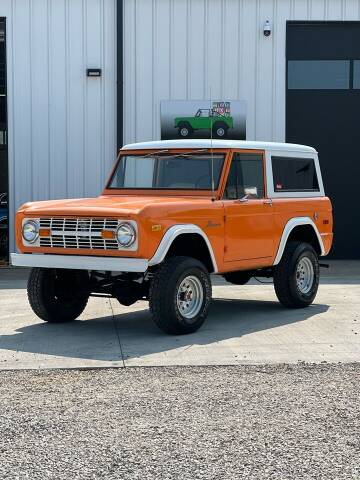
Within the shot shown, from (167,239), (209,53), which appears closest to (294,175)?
(167,239)

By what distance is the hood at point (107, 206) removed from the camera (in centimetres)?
784

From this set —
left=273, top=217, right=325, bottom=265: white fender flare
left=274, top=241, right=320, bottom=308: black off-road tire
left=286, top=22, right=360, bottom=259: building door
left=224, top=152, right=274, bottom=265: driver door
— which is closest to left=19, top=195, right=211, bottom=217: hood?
left=224, top=152, right=274, bottom=265: driver door

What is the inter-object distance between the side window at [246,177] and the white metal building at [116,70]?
616 cm

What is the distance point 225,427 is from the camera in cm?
522

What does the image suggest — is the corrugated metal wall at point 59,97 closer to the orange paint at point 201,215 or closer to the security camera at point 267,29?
the security camera at point 267,29

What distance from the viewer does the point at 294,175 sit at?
9938 millimetres

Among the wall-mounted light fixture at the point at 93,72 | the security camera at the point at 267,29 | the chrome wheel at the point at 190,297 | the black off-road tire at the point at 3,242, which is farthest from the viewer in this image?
the black off-road tire at the point at 3,242

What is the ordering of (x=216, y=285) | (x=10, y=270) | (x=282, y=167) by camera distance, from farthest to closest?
(x=10, y=270)
(x=216, y=285)
(x=282, y=167)

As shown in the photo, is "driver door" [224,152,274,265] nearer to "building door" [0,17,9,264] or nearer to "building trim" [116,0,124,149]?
"building trim" [116,0,124,149]

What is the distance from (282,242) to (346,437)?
4.63m

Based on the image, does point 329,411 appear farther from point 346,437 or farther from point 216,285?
point 216,285

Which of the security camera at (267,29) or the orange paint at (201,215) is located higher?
the security camera at (267,29)

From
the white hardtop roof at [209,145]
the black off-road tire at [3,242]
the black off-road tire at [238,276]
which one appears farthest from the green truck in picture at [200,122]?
the black off-road tire at [238,276]

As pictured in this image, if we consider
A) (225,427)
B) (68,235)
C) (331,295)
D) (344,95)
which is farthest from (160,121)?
(225,427)
